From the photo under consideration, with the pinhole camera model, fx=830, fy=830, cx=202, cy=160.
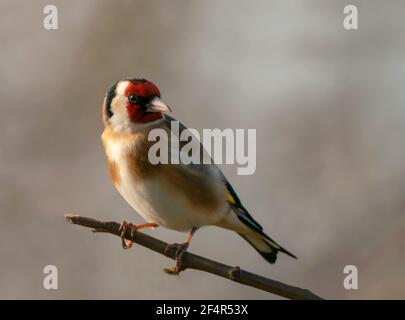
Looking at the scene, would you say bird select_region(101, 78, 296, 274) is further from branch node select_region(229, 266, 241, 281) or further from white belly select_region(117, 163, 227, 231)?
branch node select_region(229, 266, 241, 281)

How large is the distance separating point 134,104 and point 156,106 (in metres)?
0.18

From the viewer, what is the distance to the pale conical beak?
16.3 feet

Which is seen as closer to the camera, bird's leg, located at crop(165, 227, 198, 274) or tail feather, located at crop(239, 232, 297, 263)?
bird's leg, located at crop(165, 227, 198, 274)

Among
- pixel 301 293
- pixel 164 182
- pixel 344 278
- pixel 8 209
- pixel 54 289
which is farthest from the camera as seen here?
pixel 8 209

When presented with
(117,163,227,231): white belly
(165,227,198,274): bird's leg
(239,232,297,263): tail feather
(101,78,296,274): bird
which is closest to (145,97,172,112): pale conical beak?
(101,78,296,274): bird

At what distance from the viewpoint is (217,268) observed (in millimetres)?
4238

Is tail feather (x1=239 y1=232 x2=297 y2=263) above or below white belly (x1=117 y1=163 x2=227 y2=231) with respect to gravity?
below

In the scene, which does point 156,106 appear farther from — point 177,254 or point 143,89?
point 177,254

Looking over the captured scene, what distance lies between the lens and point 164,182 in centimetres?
505

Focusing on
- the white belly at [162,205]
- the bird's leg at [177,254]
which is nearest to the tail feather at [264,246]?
the white belly at [162,205]

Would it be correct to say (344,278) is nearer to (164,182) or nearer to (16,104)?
(164,182)
